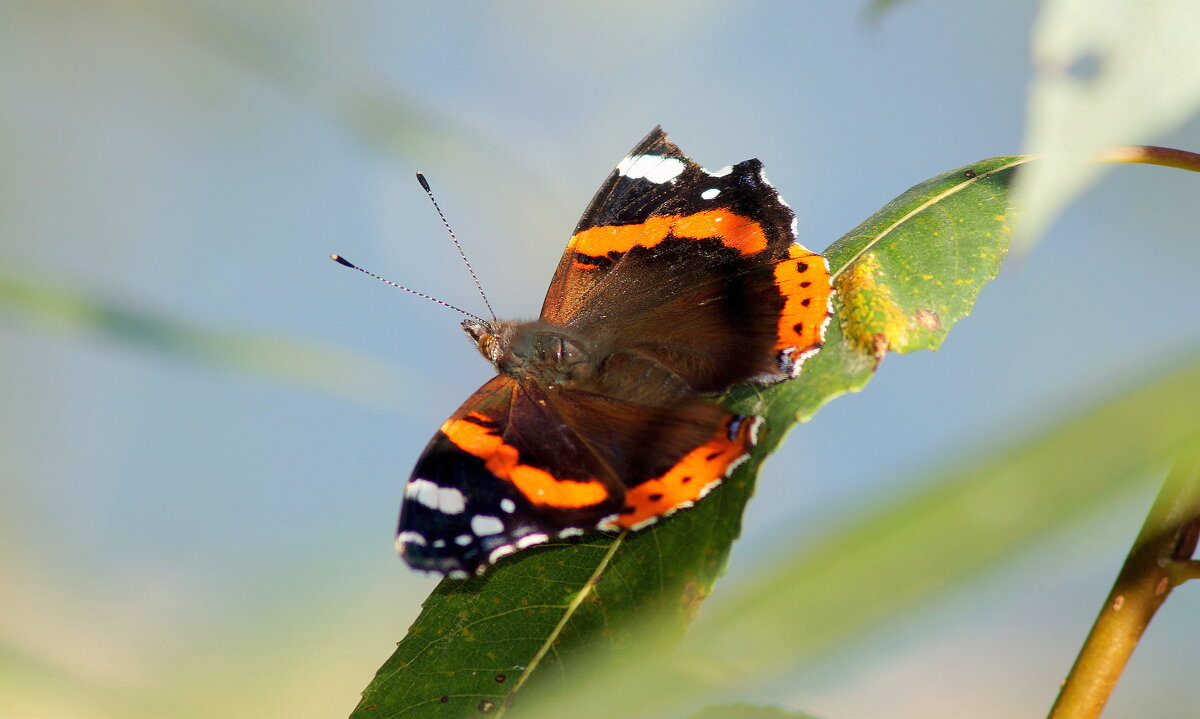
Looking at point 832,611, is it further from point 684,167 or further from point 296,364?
point 296,364

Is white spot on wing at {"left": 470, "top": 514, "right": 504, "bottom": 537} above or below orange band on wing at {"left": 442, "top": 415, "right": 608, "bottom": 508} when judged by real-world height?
below

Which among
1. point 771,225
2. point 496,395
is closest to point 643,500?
point 496,395

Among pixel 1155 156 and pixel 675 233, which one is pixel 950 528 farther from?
pixel 675 233

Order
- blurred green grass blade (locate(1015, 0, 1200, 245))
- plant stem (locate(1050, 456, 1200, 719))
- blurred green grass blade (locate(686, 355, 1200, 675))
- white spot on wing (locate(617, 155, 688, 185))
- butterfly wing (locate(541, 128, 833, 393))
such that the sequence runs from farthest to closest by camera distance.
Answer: white spot on wing (locate(617, 155, 688, 185)) < butterfly wing (locate(541, 128, 833, 393)) < plant stem (locate(1050, 456, 1200, 719)) < blurred green grass blade (locate(1015, 0, 1200, 245)) < blurred green grass blade (locate(686, 355, 1200, 675))

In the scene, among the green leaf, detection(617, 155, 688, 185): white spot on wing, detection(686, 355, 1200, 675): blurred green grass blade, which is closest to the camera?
detection(686, 355, 1200, 675): blurred green grass blade

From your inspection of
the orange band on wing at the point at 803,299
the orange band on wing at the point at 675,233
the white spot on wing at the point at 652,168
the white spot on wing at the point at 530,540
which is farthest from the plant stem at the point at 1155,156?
the white spot on wing at the point at 530,540

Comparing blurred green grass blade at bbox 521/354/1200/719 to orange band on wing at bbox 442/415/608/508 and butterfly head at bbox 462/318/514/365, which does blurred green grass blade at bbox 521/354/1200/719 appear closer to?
orange band on wing at bbox 442/415/608/508

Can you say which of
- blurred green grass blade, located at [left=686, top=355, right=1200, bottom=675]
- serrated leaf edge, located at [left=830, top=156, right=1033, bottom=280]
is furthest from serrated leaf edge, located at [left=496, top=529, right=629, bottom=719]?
blurred green grass blade, located at [left=686, top=355, right=1200, bottom=675]

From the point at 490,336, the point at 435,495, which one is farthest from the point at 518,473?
the point at 490,336
